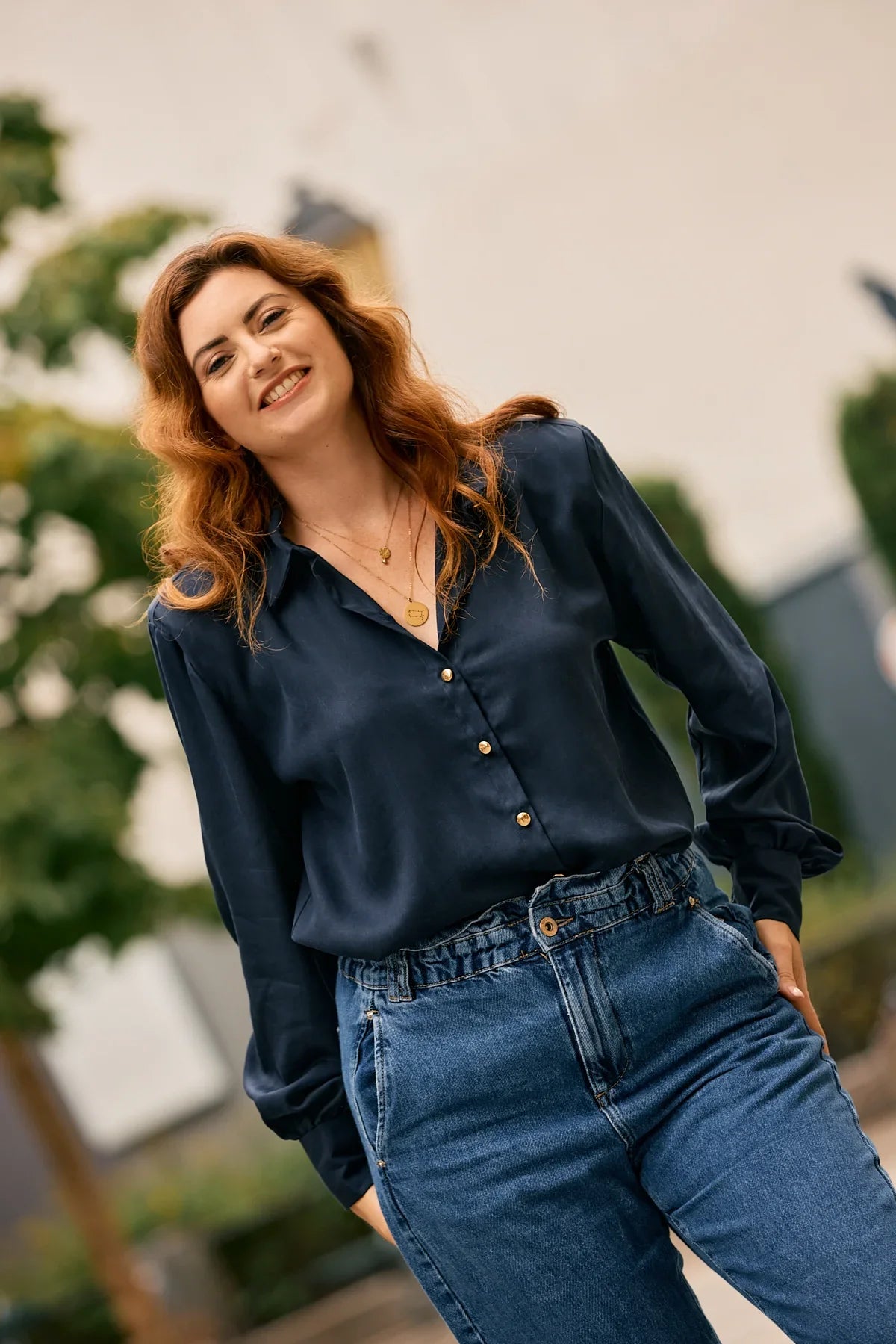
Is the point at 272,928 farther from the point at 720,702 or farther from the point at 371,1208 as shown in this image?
the point at 720,702

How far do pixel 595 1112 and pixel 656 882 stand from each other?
258mm

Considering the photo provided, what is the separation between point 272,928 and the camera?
5.86 feet

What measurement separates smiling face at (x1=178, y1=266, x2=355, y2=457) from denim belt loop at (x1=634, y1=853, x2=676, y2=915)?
64 centimetres

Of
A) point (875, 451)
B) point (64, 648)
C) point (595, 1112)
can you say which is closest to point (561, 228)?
point (875, 451)

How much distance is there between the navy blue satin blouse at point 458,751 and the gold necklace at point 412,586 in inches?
1.1

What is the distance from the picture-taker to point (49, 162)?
5.05 m

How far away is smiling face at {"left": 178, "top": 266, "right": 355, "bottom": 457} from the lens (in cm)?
170

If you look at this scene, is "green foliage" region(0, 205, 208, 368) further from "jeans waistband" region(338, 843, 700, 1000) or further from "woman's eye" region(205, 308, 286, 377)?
"jeans waistband" region(338, 843, 700, 1000)

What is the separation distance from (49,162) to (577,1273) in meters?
4.55

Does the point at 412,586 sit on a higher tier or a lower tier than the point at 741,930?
higher

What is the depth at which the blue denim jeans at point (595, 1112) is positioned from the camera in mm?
1499

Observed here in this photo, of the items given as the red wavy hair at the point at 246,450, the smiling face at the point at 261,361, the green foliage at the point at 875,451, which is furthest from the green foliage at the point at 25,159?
the green foliage at the point at 875,451

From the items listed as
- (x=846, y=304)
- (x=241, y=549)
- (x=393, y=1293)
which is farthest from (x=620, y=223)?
(x=241, y=549)

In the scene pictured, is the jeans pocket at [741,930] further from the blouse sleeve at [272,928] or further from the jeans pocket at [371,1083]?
the blouse sleeve at [272,928]
